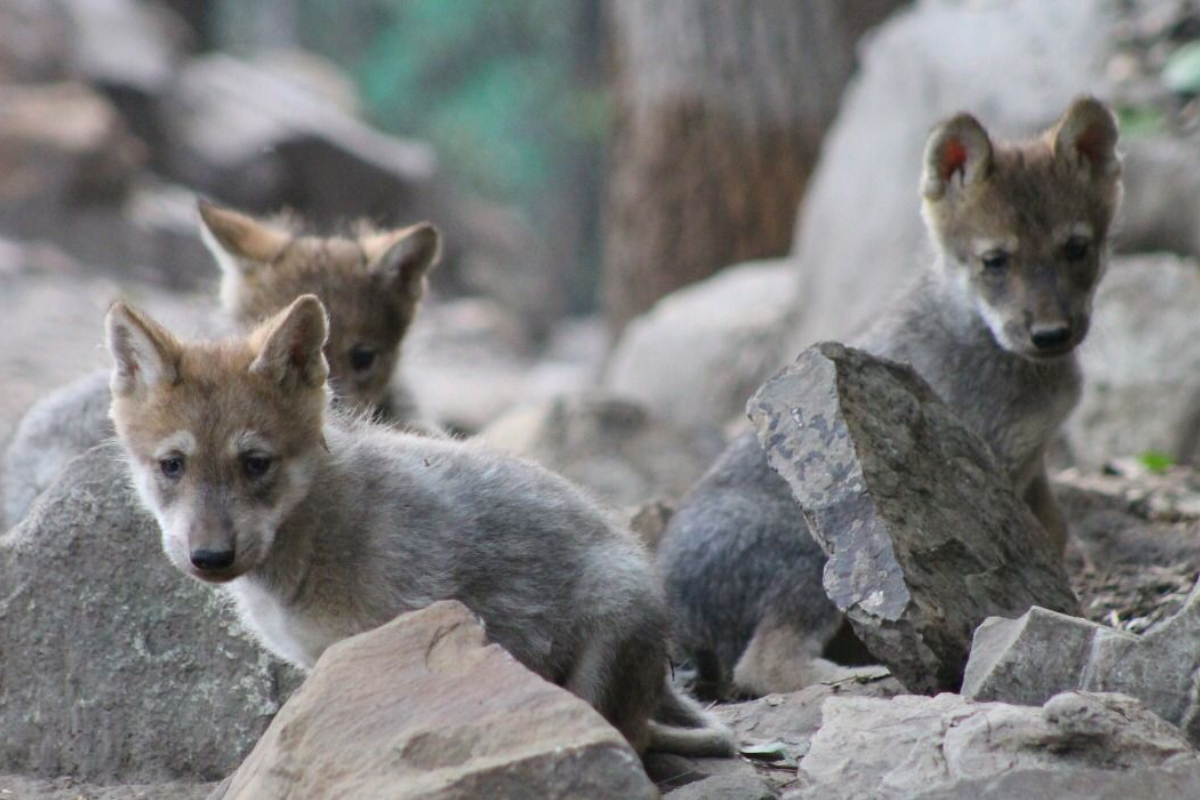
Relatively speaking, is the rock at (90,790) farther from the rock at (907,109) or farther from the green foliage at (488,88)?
the green foliage at (488,88)

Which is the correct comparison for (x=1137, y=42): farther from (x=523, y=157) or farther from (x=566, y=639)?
(x=523, y=157)

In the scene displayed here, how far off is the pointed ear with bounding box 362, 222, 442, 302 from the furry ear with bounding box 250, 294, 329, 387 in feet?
9.44

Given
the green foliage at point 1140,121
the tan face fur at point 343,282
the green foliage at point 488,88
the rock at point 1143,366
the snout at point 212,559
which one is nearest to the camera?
the snout at point 212,559

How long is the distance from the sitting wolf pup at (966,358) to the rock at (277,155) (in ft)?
50.0

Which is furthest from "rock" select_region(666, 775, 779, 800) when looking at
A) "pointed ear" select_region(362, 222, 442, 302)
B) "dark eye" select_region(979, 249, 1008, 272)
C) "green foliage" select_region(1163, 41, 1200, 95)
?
"green foliage" select_region(1163, 41, 1200, 95)

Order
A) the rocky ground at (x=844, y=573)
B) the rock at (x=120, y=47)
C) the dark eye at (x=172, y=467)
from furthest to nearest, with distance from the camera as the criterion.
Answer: the rock at (x=120, y=47)
the dark eye at (x=172, y=467)
the rocky ground at (x=844, y=573)

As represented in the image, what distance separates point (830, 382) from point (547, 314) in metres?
23.2

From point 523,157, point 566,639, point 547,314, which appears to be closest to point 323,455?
point 566,639

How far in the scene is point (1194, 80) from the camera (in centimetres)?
998

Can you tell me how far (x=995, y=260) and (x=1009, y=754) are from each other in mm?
3359

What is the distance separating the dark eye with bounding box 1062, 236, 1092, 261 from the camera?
6.79m

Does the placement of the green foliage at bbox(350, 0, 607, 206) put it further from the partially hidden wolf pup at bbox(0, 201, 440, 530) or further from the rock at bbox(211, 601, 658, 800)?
the rock at bbox(211, 601, 658, 800)

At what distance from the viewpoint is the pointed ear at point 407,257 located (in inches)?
316

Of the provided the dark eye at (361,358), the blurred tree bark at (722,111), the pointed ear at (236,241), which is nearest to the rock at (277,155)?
the blurred tree bark at (722,111)
